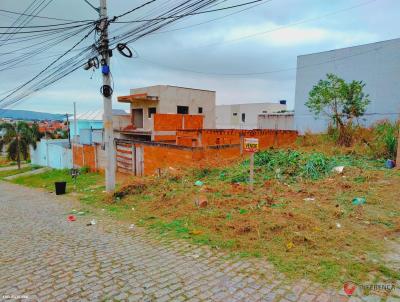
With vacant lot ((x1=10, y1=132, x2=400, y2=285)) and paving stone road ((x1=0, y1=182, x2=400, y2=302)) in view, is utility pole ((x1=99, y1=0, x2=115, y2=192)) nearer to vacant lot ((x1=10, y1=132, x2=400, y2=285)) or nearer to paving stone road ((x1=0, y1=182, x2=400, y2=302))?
vacant lot ((x1=10, y1=132, x2=400, y2=285))

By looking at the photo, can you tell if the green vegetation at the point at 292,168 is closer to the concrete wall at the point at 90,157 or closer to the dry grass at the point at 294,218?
the dry grass at the point at 294,218

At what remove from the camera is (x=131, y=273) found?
11.3ft

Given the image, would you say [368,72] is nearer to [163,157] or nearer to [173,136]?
[173,136]

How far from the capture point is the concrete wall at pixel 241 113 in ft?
114

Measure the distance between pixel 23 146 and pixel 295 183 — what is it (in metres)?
33.4

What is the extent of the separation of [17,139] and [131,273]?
33351mm

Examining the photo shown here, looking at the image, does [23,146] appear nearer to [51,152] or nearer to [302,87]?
[51,152]

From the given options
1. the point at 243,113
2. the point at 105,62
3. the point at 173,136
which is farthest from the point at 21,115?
the point at 105,62

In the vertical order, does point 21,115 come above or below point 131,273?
above

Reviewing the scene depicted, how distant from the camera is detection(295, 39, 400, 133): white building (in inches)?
719

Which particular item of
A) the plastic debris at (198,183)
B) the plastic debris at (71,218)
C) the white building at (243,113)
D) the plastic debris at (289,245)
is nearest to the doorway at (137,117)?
the white building at (243,113)

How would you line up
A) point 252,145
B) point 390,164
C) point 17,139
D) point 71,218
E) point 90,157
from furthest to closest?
point 17,139 < point 90,157 < point 390,164 < point 71,218 < point 252,145

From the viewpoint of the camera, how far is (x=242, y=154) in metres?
12.8

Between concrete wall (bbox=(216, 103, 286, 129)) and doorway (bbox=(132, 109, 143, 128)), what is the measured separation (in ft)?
47.2
